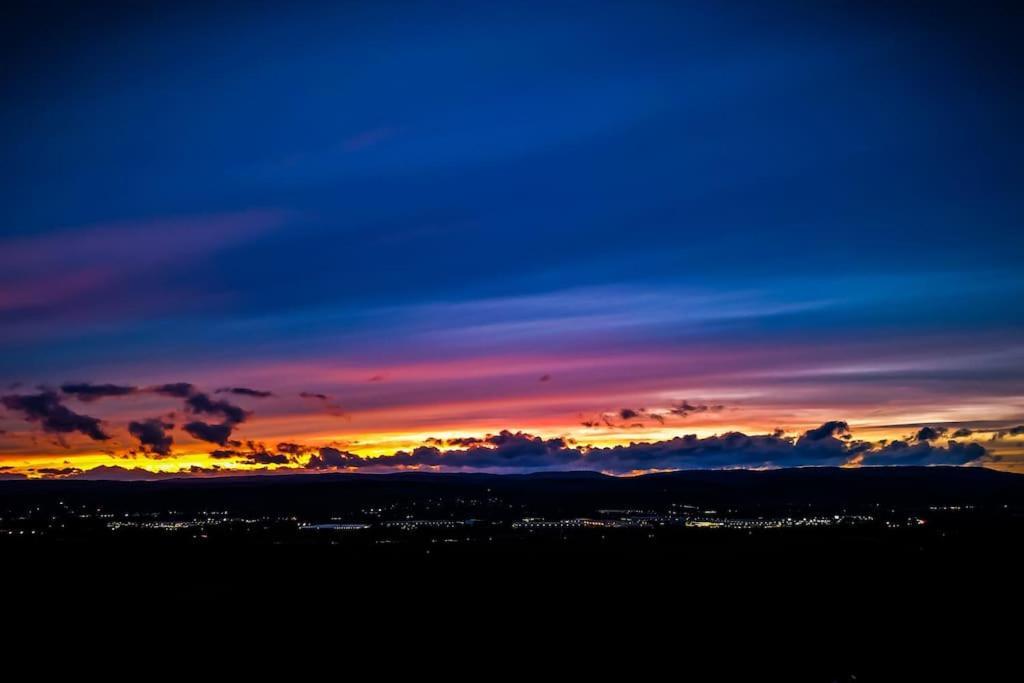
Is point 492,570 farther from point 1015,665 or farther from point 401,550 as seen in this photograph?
point 1015,665

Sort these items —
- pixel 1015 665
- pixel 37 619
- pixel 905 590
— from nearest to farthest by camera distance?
pixel 1015 665, pixel 37 619, pixel 905 590

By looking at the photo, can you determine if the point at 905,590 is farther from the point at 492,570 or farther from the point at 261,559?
the point at 261,559

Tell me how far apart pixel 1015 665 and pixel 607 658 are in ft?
103

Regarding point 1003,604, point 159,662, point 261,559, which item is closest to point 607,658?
point 159,662

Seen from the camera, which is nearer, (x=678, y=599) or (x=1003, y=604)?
(x=1003, y=604)

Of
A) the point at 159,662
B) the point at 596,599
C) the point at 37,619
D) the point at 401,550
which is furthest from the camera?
the point at 401,550

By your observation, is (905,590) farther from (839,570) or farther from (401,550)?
(401,550)

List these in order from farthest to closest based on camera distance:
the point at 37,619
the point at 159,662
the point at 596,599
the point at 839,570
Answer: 1. the point at 839,570
2. the point at 596,599
3. the point at 37,619
4. the point at 159,662

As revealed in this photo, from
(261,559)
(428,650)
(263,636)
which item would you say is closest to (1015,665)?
(428,650)

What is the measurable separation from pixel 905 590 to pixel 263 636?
81.9m

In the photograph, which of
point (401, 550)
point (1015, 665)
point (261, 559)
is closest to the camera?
point (1015, 665)

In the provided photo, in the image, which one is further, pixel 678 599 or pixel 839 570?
pixel 839 570

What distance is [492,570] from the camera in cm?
15212

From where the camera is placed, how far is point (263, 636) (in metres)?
88.8
